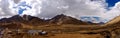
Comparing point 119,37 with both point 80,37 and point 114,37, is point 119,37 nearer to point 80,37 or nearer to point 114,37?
point 114,37

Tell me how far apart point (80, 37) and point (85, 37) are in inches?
58.2

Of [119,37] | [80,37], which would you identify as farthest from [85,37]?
[119,37]

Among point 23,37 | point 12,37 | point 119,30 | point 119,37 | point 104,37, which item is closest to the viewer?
point 119,37

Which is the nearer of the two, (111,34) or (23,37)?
(111,34)

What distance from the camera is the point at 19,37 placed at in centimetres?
7412

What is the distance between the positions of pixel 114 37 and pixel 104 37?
105 inches

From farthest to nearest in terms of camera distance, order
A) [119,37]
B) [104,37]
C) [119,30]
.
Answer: [119,30] → [104,37] → [119,37]

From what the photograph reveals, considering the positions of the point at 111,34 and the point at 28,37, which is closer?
the point at 111,34

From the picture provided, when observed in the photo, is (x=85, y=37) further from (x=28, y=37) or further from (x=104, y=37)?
(x=104, y=37)

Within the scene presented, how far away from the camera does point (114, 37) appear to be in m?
55.8

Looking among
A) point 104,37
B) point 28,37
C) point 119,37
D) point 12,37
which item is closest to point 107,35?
point 104,37

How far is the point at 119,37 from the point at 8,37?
35203mm

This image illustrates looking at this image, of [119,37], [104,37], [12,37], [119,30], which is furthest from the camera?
[12,37]

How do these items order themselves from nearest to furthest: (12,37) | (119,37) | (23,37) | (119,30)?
(119,37) < (119,30) < (23,37) < (12,37)
